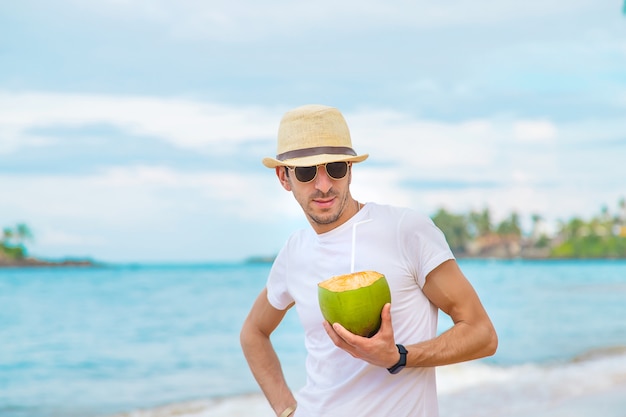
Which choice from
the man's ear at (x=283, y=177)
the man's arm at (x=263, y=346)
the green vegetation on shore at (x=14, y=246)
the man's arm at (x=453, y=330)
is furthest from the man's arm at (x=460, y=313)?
the green vegetation on shore at (x=14, y=246)

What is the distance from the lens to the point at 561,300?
36844 mm

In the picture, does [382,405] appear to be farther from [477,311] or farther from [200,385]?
[200,385]

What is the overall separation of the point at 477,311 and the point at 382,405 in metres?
0.39

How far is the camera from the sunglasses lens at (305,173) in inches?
103

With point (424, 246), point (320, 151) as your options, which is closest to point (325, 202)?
point (320, 151)

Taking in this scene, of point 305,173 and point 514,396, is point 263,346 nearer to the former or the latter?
point 305,173

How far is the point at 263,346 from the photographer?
10.5 feet

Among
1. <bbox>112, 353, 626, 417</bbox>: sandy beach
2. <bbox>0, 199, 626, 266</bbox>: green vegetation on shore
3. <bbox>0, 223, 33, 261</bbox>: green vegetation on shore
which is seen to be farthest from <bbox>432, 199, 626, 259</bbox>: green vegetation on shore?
<bbox>112, 353, 626, 417</bbox>: sandy beach

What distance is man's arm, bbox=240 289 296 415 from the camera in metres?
3.14

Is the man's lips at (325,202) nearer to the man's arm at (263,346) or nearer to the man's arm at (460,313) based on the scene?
the man's arm at (460,313)

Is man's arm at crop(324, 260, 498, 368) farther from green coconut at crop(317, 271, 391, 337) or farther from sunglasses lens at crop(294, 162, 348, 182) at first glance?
sunglasses lens at crop(294, 162, 348, 182)

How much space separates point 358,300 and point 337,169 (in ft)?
1.61

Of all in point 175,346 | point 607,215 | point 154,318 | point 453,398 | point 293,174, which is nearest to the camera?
point 293,174

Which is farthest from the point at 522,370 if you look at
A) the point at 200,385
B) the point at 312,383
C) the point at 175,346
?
the point at 312,383
